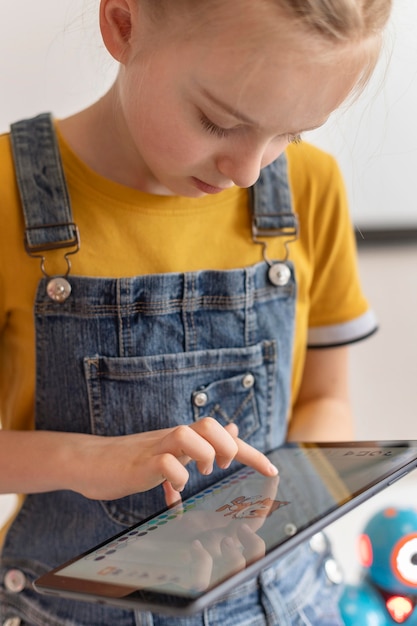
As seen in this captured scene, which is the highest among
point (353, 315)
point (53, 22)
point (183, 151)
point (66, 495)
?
point (53, 22)

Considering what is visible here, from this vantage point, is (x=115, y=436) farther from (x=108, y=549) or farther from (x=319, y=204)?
(x=319, y=204)

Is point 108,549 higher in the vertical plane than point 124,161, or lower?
lower

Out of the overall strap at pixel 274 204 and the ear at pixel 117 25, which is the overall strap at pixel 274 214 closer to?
the overall strap at pixel 274 204

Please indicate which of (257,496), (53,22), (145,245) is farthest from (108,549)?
(53,22)

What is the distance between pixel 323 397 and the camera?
69 cm

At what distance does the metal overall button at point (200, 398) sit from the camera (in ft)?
1.89

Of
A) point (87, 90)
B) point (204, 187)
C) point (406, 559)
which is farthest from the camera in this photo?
point (87, 90)

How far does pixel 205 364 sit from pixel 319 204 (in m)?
0.16

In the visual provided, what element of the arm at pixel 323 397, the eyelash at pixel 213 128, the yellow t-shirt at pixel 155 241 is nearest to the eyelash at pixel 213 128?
the eyelash at pixel 213 128

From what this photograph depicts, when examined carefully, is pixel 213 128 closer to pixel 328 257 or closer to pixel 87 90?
pixel 328 257

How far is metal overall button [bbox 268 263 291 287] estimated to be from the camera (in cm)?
61

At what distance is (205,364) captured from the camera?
1.90 feet

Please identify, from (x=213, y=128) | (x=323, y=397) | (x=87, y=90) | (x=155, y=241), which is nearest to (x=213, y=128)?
(x=213, y=128)

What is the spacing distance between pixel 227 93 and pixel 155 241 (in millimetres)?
166
